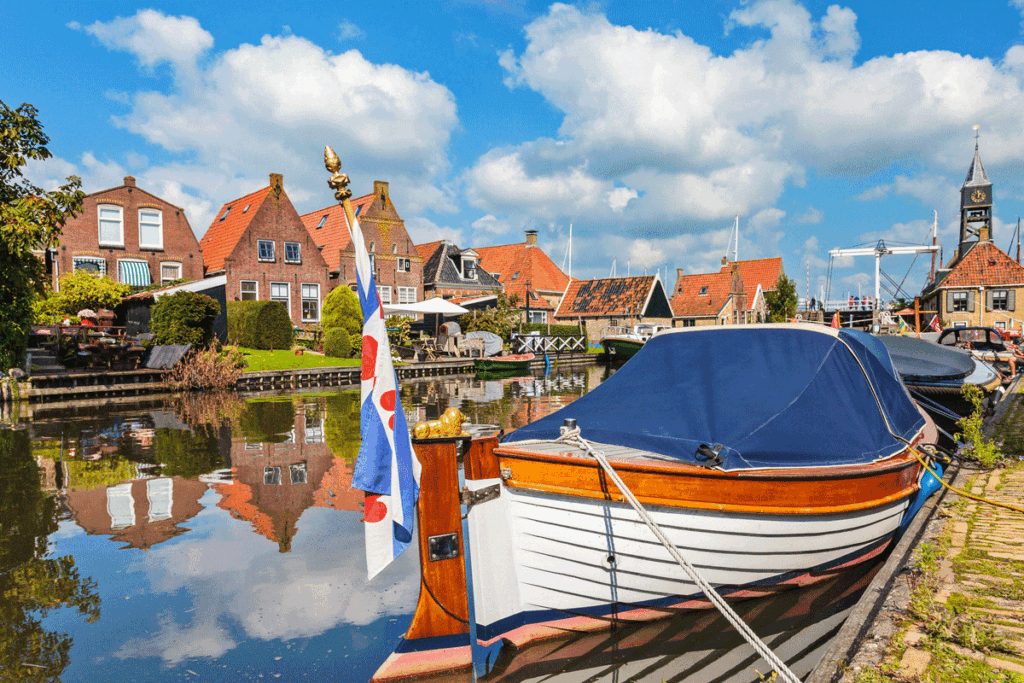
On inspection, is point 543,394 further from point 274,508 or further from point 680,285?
point 680,285

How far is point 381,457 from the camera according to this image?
11.6 feet

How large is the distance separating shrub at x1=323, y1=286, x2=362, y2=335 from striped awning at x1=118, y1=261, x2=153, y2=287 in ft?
30.3

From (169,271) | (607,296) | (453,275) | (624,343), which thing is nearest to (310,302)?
(169,271)

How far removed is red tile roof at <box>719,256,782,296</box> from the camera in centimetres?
6759

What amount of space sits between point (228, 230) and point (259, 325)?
9.53m

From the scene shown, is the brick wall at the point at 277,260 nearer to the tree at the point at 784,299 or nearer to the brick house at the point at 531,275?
the brick house at the point at 531,275

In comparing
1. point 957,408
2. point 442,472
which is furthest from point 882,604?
point 957,408

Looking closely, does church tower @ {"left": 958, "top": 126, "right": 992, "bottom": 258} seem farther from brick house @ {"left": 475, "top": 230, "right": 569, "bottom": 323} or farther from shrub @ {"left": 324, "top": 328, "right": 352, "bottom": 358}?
shrub @ {"left": 324, "top": 328, "right": 352, "bottom": 358}

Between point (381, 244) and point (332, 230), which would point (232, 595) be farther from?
point (332, 230)

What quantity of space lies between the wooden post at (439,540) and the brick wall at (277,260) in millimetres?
32964

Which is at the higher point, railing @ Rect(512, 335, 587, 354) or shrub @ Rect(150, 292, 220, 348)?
shrub @ Rect(150, 292, 220, 348)

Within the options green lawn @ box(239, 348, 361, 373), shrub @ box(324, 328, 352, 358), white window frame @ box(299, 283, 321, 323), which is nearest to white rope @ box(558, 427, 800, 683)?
green lawn @ box(239, 348, 361, 373)

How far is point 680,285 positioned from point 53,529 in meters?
64.0

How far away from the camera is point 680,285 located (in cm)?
6588
